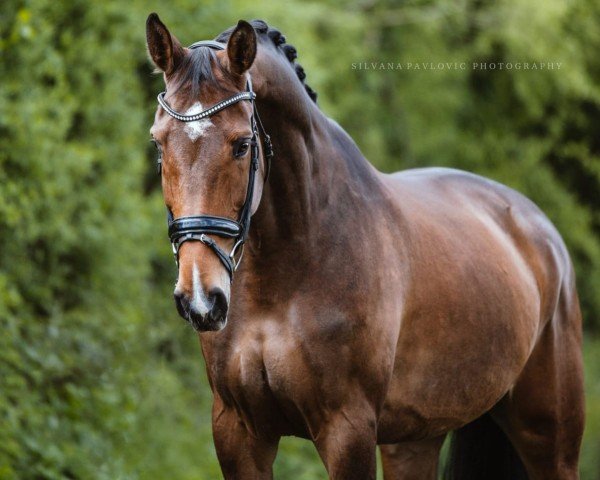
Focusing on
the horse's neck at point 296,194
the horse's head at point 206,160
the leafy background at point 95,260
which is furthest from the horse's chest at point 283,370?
the leafy background at point 95,260

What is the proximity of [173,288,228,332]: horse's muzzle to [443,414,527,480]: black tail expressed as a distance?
248 centimetres

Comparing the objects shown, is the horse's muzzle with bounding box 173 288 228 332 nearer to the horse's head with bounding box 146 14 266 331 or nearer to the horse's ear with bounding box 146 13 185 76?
the horse's head with bounding box 146 14 266 331

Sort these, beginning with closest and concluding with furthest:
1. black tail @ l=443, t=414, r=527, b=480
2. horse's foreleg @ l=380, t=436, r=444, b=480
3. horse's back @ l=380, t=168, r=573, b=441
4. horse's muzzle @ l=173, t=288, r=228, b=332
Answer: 1. horse's muzzle @ l=173, t=288, r=228, b=332
2. horse's back @ l=380, t=168, r=573, b=441
3. horse's foreleg @ l=380, t=436, r=444, b=480
4. black tail @ l=443, t=414, r=527, b=480

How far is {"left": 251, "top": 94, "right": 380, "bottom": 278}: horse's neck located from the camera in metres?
3.45

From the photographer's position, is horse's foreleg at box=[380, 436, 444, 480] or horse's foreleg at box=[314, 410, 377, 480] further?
horse's foreleg at box=[380, 436, 444, 480]

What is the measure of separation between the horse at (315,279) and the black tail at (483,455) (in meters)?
0.28

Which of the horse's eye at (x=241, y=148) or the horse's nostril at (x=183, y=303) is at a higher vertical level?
the horse's eye at (x=241, y=148)

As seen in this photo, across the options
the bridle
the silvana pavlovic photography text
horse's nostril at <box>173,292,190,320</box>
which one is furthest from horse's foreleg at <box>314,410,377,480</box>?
the silvana pavlovic photography text

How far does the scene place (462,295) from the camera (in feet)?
13.6

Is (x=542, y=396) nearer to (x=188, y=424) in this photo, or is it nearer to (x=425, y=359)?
(x=425, y=359)

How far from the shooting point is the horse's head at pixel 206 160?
2961 mm

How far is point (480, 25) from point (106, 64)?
8.09m

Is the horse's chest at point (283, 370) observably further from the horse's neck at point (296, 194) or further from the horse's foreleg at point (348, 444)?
the horse's neck at point (296, 194)

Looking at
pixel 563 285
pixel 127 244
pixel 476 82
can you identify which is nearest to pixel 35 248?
pixel 127 244
